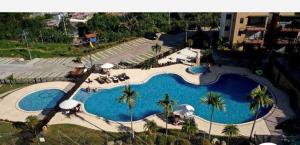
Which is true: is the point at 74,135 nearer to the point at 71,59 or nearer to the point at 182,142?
the point at 182,142

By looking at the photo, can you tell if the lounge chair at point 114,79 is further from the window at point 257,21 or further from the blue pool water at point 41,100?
the window at point 257,21

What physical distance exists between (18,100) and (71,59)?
16.8m

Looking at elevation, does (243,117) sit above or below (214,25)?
below

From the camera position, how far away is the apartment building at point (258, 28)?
160 feet

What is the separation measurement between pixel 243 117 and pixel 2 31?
62503mm

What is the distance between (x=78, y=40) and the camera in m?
64.1

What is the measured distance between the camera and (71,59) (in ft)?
178

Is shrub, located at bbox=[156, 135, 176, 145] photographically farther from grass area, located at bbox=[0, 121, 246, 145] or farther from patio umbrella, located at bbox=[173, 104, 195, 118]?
patio umbrella, located at bbox=[173, 104, 195, 118]

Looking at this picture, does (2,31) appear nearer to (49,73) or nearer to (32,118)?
(49,73)

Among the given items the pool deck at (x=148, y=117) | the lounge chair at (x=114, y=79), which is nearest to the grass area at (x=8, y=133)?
the pool deck at (x=148, y=117)

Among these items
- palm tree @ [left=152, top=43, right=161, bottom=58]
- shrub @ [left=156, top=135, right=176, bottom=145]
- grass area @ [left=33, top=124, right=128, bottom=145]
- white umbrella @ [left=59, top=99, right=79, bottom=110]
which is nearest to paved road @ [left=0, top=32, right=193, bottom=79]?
palm tree @ [left=152, top=43, right=161, bottom=58]

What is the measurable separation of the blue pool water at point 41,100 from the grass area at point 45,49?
15985mm
